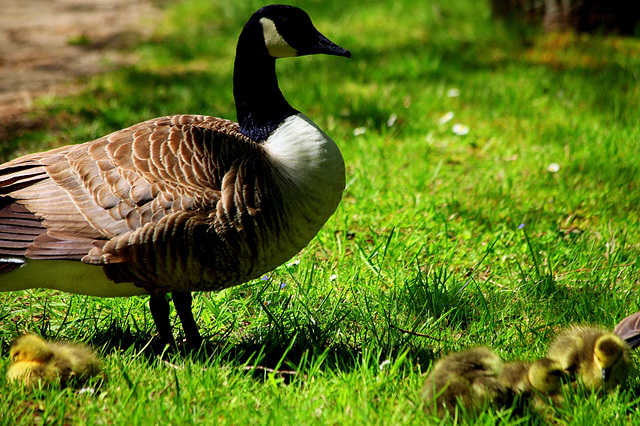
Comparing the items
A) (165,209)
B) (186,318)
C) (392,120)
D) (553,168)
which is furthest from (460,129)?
(165,209)

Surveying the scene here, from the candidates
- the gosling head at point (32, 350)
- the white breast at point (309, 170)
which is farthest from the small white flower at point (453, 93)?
the gosling head at point (32, 350)

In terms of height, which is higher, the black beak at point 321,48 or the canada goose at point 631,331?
the black beak at point 321,48

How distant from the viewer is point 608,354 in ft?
9.00

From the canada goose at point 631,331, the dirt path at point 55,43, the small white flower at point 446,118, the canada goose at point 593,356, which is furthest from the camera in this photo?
the dirt path at point 55,43

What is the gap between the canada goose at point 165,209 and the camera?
3.00 meters

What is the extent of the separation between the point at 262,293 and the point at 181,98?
370 cm

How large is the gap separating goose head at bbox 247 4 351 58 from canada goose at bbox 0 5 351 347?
1.3 inches

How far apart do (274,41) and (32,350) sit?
1.95m

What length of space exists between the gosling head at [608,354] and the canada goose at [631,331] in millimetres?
139

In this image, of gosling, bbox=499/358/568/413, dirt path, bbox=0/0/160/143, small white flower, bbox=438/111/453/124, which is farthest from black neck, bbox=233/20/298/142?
dirt path, bbox=0/0/160/143

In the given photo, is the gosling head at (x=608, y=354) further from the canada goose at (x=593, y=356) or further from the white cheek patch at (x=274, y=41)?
the white cheek patch at (x=274, y=41)

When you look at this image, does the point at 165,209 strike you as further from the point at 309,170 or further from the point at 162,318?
the point at 309,170

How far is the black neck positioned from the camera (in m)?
3.55

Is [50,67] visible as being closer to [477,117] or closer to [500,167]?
[477,117]
